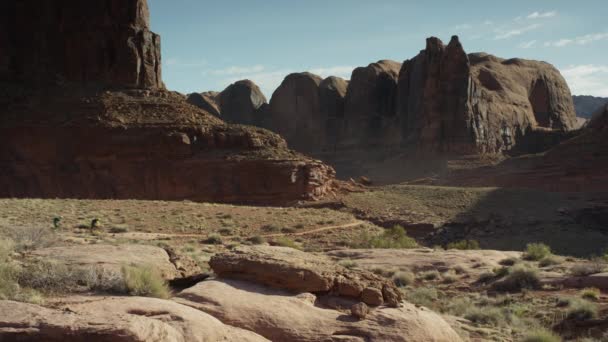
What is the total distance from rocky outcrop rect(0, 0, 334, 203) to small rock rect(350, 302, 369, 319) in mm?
32355

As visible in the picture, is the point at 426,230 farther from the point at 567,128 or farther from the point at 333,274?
the point at 567,128

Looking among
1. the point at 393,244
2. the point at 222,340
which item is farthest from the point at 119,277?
the point at 393,244

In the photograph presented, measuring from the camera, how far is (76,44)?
4581 cm

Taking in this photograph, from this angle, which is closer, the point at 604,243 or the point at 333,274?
the point at 333,274

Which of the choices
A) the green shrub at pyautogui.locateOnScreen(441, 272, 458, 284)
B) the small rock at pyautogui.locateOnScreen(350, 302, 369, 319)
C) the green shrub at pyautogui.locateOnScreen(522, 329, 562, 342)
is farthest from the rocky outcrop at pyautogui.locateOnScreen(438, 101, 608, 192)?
the small rock at pyautogui.locateOnScreen(350, 302, 369, 319)

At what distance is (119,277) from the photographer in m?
8.70

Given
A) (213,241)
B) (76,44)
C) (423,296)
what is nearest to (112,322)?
(423,296)

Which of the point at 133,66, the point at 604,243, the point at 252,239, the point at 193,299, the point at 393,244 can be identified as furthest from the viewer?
the point at 133,66

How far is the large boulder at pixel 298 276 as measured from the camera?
960 centimetres

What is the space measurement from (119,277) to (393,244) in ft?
71.4

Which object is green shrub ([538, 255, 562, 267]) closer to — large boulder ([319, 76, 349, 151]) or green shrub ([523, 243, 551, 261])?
green shrub ([523, 243, 551, 261])

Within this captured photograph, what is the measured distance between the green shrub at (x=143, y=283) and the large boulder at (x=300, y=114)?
308ft

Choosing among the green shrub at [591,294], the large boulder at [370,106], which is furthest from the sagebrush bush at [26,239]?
the large boulder at [370,106]

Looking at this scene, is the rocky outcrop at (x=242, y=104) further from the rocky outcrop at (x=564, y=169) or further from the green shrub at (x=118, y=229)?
the green shrub at (x=118, y=229)
